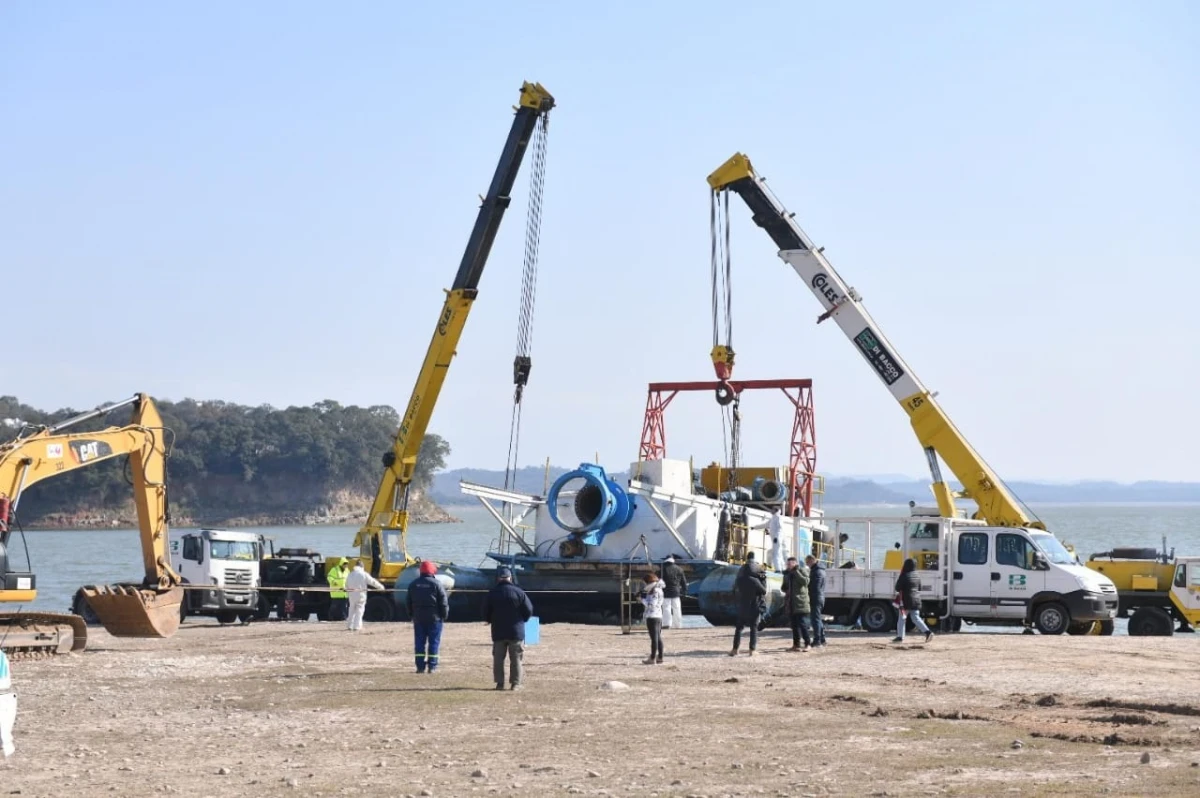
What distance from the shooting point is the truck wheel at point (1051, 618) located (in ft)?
100

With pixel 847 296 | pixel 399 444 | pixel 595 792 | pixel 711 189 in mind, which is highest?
pixel 711 189

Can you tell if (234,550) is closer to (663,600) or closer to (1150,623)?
(663,600)

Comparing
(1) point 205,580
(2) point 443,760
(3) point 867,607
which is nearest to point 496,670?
(2) point 443,760

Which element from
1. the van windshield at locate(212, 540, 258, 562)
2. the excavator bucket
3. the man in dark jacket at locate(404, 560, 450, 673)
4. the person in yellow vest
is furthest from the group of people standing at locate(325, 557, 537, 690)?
the van windshield at locate(212, 540, 258, 562)

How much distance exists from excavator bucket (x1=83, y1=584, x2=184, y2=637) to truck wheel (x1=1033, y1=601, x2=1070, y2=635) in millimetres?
15557

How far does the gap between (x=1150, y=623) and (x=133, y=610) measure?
62.5 ft

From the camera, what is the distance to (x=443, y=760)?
14.7 meters

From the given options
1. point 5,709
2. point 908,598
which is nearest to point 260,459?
point 908,598

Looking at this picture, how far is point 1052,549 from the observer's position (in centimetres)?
3130

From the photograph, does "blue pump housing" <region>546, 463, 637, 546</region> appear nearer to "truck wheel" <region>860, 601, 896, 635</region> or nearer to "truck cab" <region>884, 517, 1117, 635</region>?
"truck wheel" <region>860, 601, 896, 635</region>

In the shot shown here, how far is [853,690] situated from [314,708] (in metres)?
6.46

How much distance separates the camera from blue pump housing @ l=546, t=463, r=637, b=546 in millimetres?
35938

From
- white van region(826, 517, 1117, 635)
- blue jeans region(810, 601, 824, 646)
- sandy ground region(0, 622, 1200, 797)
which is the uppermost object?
white van region(826, 517, 1117, 635)

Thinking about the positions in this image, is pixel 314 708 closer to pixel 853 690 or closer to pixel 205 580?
pixel 853 690
